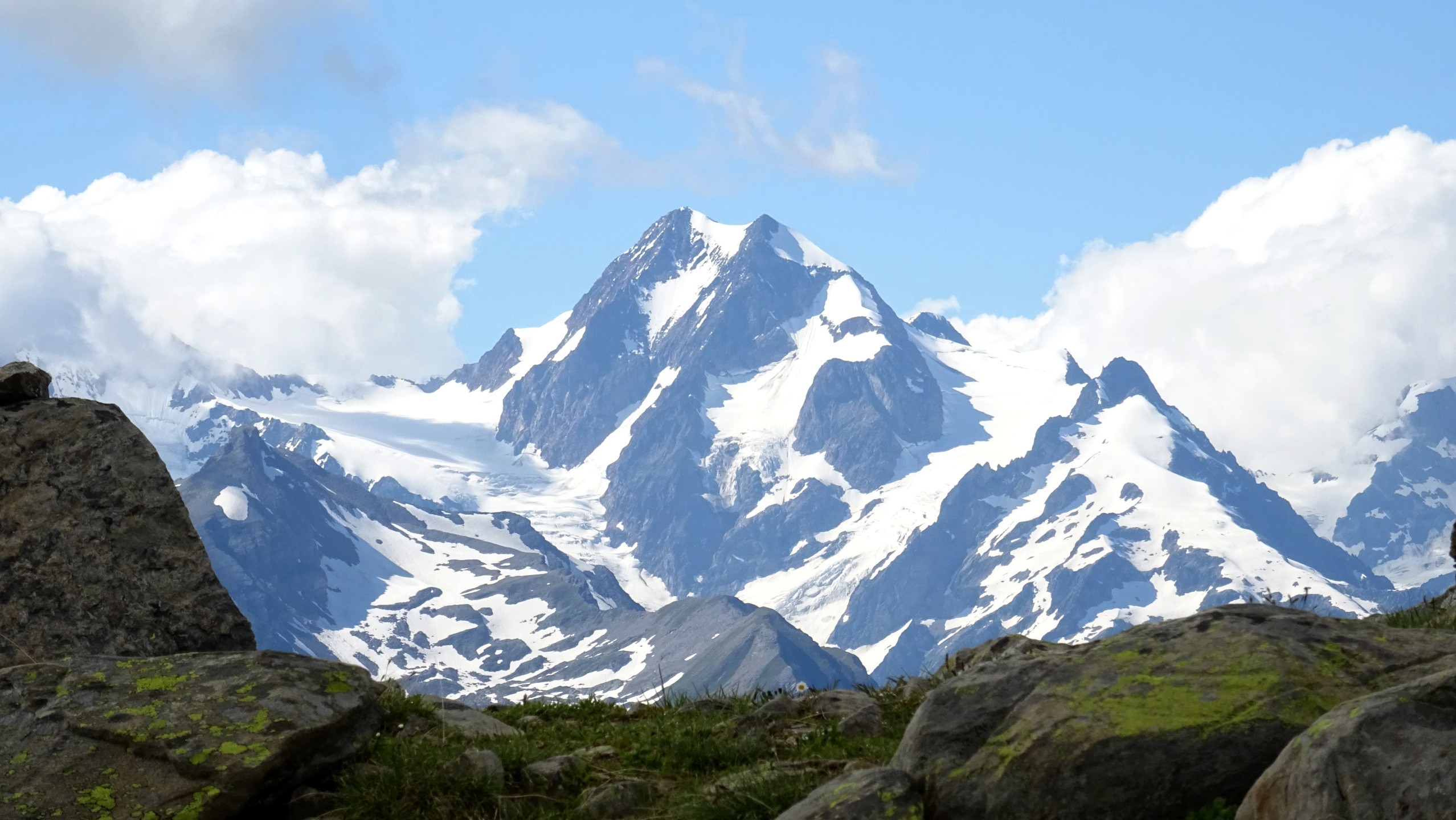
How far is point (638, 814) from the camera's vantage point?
41.2 feet

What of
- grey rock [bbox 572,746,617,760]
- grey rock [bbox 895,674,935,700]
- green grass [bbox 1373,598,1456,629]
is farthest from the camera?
grey rock [bbox 895,674,935,700]

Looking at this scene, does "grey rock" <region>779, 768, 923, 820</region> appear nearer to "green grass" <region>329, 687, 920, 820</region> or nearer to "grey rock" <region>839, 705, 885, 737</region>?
"green grass" <region>329, 687, 920, 820</region>

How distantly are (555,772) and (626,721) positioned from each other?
3.31 meters

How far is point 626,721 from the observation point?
54.5ft

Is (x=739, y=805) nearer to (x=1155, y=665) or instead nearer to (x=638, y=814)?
(x=638, y=814)

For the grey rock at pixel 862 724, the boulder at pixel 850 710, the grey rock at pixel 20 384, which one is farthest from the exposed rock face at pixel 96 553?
the grey rock at pixel 862 724

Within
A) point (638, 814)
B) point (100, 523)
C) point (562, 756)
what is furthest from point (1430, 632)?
point (100, 523)

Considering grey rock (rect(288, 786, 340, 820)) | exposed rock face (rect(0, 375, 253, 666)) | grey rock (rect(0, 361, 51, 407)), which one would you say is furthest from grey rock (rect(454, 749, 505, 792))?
grey rock (rect(0, 361, 51, 407))

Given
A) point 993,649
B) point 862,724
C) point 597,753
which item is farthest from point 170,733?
point 993,649

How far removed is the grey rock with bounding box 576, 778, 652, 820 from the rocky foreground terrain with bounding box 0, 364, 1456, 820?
24 millimetres

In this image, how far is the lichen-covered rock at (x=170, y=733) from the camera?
40.0 feet

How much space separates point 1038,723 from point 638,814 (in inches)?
154

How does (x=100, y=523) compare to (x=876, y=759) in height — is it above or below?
above

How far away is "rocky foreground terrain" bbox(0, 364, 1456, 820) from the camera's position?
1002 cm
